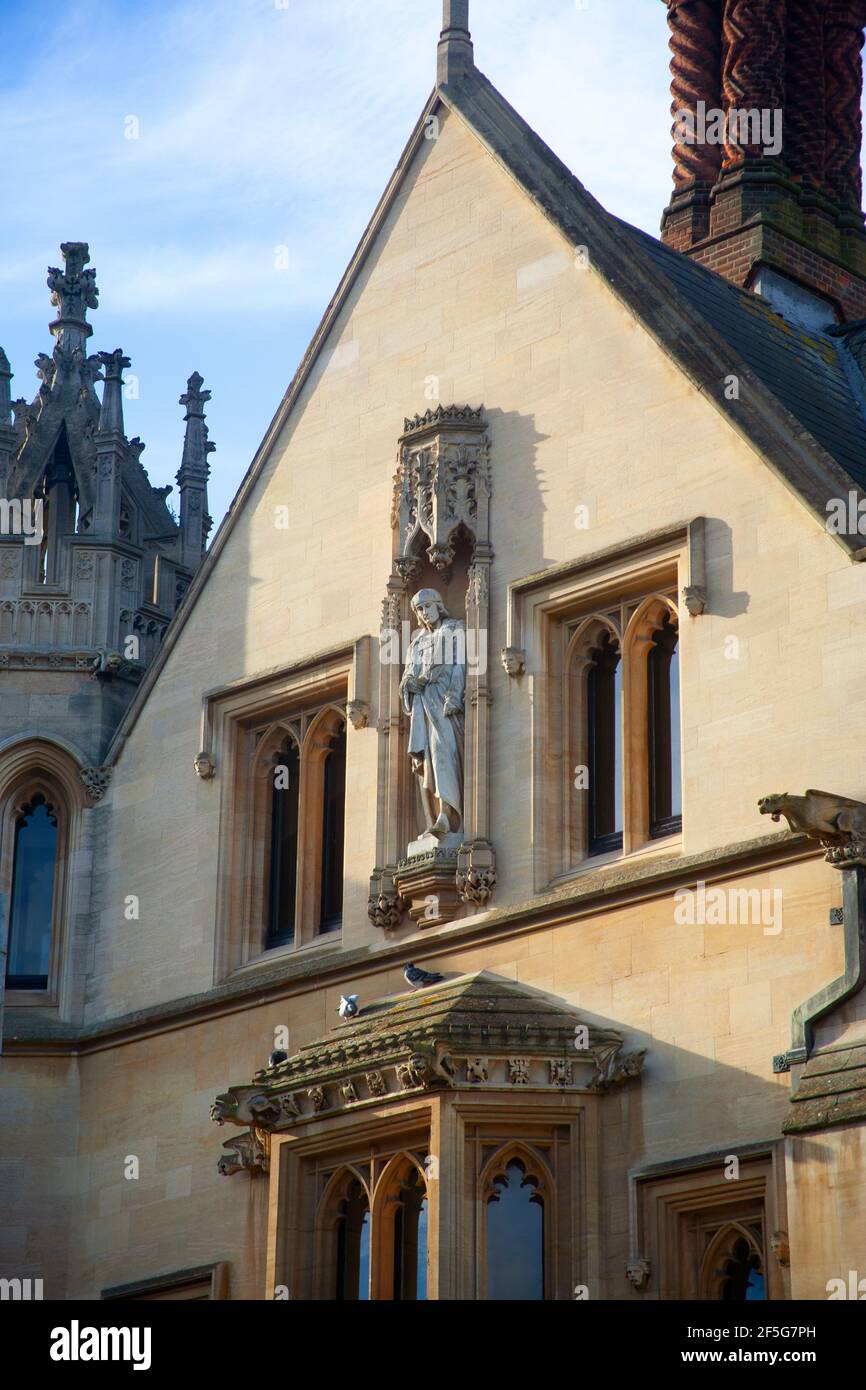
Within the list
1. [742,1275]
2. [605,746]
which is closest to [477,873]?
[605,746]

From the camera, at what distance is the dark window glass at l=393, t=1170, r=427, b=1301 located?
19.1 meters

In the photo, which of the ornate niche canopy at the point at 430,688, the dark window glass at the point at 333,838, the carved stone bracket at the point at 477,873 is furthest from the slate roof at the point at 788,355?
the dark window glass at the point at 333,838

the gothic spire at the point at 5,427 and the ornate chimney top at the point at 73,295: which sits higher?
the ornate chimney top at the point at 73,295

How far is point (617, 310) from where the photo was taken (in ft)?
70.9

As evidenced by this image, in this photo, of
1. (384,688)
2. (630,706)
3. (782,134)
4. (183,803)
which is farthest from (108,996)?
(782,134)

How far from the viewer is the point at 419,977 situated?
66.4ft

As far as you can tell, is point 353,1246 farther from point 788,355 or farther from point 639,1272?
point 788,355

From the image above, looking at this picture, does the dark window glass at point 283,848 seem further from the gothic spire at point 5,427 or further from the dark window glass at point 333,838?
the gothic spire at point 5,427

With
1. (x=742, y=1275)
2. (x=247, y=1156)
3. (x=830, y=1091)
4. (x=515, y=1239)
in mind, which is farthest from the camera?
(x=247, y=1156)

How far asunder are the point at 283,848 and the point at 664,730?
4.04m

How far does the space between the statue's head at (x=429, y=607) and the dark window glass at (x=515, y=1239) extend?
4.63m

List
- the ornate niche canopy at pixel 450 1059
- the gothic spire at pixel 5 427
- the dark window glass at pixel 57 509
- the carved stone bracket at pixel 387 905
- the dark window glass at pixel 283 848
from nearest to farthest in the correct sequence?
the ornate niche canopy at pixel 450 1059
the carved stone bracket at pixel 387 905
the dark window glass at pixel 283 848
the dark window glass at pixel 57 509
the gothic spire at pixel 5 427

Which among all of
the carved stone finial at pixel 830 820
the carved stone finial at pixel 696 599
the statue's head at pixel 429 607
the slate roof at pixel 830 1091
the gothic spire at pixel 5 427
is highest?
the gothic spire at pixel 5 427

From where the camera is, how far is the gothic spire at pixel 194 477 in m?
26.0
